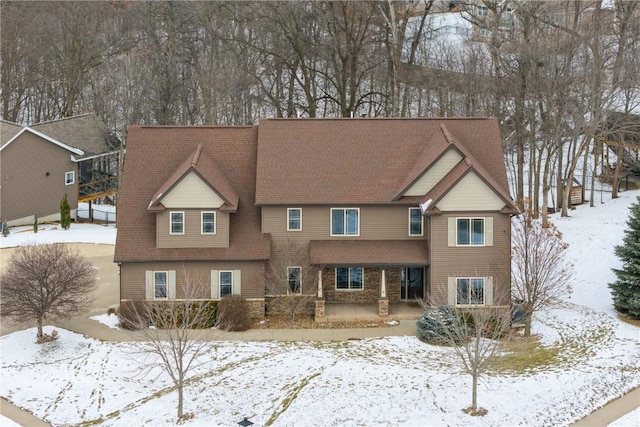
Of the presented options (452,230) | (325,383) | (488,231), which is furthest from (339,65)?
(325,383)

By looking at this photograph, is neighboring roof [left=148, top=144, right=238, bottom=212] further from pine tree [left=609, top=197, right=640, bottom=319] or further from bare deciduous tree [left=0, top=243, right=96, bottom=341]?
pine tree [left=609, top=197, right=640, bottom=319]

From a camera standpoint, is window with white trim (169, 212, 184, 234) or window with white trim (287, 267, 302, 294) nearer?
window with white trim (169, 212, 184, 234)

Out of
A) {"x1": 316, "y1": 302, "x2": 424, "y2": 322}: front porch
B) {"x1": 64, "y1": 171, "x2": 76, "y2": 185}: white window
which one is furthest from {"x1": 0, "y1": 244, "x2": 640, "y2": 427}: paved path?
{"x1": 64, "y1": 171, "x2": 76, "y2": 185}: white window

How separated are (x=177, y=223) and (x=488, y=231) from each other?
41.5 feet

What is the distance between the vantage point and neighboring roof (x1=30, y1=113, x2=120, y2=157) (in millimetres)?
53188

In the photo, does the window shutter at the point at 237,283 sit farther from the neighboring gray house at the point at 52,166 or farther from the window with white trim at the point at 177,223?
the neighboring gray house at the point at 52,166

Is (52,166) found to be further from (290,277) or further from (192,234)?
(290,277)

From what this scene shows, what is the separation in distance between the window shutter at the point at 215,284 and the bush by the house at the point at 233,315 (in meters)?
1.18

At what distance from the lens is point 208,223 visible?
33781 millimetres

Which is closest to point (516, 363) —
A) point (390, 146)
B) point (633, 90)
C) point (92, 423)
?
point (390, 146)

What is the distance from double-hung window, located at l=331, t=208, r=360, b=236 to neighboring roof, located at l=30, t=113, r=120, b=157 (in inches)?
970

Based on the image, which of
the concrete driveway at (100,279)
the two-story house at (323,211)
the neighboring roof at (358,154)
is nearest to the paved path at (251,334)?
the concrete driveway at (100,279)

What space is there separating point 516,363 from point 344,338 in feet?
21.3

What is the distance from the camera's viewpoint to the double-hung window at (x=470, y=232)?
33.2 meters
